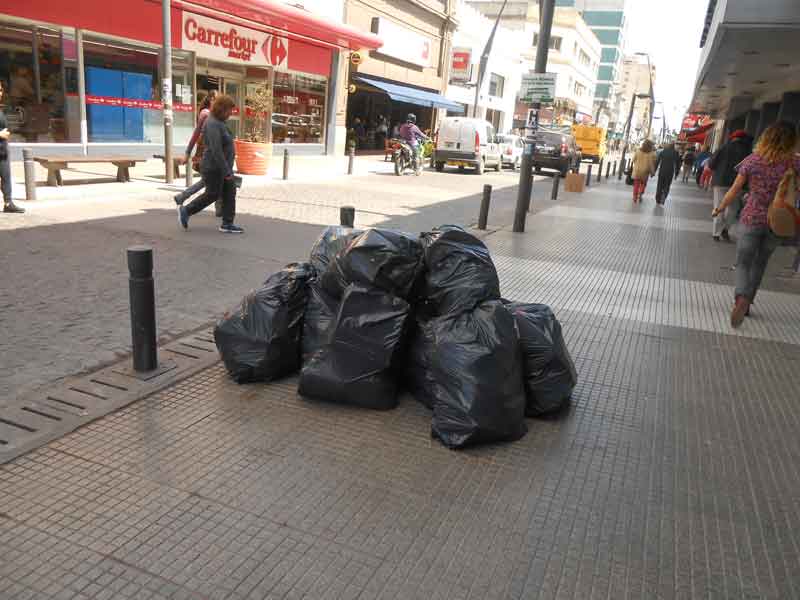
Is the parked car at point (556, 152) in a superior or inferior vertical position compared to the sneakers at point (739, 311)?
superior

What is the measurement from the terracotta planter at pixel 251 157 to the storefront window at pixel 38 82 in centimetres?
366

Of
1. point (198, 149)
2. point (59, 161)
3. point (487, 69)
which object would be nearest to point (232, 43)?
point (198, 149)

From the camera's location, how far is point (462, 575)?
2.50m

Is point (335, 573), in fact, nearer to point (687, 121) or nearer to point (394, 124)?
point (394, 124)

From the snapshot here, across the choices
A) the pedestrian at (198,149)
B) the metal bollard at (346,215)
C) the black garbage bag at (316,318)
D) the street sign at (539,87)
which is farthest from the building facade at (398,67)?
the black garbage bag at (316,318)

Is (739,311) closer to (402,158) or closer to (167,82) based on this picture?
(167,82)

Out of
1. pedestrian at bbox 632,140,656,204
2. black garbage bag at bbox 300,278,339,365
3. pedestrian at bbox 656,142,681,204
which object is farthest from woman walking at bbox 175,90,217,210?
pedestrian at bbox 656,142,681,204

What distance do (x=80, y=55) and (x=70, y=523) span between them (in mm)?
14254

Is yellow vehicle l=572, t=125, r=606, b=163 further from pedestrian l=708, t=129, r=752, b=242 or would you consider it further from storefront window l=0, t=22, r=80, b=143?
storefront window l=0, t=22, r=80, b=143

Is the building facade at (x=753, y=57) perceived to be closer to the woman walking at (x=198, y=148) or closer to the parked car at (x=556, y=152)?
the parked car at (x=556, y=152)

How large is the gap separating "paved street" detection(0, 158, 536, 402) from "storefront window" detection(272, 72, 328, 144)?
24.8ft

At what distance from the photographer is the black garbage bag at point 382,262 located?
12.4 ft

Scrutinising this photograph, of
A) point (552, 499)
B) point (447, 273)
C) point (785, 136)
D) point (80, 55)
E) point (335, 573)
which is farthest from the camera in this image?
point (80, 55)

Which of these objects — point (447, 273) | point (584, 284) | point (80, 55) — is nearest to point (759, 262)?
point (584, 284)
